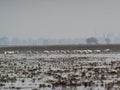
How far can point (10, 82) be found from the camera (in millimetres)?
19516

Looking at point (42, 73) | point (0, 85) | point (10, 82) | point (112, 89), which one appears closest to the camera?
point (112, 89)

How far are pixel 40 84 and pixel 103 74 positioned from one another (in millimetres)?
4744

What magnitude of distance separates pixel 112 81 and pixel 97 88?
2188 mm

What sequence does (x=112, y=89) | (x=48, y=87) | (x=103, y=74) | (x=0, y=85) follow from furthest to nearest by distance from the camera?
1. (x=103, y=74)
2. (x=0, y=85)
3. (x=48, y=87)
4. (x=112, y=89)

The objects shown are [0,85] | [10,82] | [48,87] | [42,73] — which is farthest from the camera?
[42,73]

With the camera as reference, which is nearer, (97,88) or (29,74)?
(97,88)

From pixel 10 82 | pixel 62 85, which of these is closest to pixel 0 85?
pixel 10 82

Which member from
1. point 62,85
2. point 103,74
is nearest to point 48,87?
point 62,85

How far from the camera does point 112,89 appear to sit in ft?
51.4

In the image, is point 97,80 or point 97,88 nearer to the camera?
point 97,88

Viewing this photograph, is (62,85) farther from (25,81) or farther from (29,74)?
(29,74)

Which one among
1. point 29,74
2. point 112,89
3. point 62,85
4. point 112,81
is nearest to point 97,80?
point 112,81

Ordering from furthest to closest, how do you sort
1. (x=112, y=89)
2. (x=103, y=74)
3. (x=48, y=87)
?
(x=103, y=74) < (x=48, y=87) < (x=112, y=89)

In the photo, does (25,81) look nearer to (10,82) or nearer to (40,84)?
(10,82)
